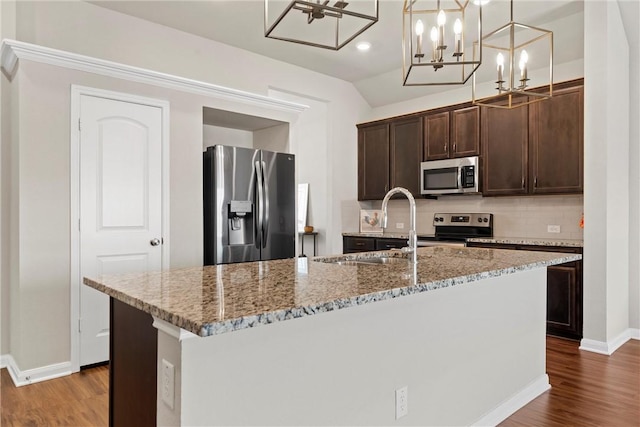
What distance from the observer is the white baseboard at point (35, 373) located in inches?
117

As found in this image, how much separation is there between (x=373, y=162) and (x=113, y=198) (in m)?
3.56

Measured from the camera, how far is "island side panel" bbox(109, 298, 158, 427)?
4.91ft

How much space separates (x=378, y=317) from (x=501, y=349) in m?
1.10

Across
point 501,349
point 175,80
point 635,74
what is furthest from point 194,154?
point 635,74

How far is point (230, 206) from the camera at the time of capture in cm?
385

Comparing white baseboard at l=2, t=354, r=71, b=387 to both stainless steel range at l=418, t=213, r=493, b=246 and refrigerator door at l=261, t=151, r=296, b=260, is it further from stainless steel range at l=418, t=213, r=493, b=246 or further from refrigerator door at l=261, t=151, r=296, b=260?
stainless steel range at l=418, t=213, r=493, b=246

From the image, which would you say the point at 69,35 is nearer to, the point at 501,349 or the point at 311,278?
the point at 311,278

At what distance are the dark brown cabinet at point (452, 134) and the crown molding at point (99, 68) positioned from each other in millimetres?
2214

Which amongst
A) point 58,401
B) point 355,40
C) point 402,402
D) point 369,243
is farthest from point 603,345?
point 58,401

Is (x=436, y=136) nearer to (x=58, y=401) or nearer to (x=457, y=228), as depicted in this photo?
(x=457, y=228)

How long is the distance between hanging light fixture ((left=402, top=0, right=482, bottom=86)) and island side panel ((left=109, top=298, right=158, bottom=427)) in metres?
1.62

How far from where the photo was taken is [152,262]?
3.59m

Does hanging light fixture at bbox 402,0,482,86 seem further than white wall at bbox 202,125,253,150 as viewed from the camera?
No

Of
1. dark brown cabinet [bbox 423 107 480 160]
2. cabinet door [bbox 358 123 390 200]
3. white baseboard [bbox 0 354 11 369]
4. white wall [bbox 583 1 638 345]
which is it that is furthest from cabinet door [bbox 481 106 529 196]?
white baseboard [bbox 0 354 11 369]
